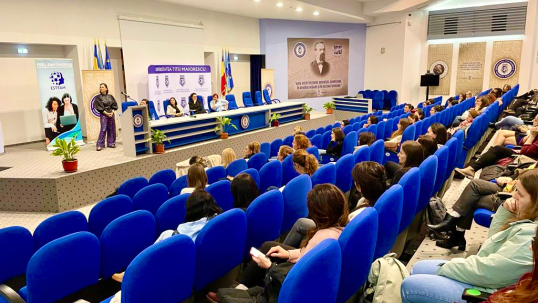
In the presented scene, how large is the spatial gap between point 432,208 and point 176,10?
984 centimetres

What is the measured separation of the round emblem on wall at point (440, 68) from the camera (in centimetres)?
1425

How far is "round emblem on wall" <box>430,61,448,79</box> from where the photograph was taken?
46.8ft

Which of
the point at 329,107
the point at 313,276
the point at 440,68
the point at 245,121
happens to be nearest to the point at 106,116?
the point at 245,121

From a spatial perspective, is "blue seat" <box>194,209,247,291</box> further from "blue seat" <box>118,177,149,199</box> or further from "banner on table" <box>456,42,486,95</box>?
"banner on table" <box>456,42,486,95</box>

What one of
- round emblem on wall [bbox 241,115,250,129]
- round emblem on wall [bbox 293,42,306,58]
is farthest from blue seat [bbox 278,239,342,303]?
round emblem on wall [bbox 293,42,306,58]

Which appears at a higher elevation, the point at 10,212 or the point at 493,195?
the point at 493,195

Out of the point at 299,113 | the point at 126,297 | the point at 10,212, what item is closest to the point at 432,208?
the point at 126,297

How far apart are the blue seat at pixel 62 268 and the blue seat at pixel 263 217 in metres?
0.91

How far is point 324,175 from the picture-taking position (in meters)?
3.11

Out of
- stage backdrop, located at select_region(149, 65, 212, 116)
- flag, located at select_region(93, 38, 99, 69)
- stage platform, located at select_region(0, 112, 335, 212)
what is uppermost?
flag, located at select_region(93, 38, 99, 69)

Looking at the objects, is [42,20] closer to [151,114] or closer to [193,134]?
[151,114]

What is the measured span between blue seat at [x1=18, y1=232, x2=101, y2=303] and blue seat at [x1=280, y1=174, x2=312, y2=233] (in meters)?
1.30

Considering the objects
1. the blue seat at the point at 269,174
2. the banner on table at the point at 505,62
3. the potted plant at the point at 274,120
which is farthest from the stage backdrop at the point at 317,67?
the blue seat at the point at 269,174

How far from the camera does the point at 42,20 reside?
7914mm
